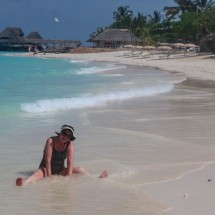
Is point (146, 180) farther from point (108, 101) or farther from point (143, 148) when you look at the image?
point (108, 101)

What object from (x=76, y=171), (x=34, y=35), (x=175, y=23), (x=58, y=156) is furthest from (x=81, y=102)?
(x=34, y=35)

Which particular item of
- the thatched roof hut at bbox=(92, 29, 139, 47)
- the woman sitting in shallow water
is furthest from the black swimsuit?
the thatched roof hut at bbox=(92, 29, 139, 47)

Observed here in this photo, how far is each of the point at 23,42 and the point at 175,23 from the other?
32.9 meters

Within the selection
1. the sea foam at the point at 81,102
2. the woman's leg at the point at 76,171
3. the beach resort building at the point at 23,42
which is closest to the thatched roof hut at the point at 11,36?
the beach resort building at the point at 23,42

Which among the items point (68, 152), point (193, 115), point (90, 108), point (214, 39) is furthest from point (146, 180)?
point (214, 39)

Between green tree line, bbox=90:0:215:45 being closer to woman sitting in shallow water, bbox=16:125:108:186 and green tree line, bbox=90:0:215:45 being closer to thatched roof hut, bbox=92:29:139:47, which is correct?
thatched roof hut, bbox=92:29:139:47

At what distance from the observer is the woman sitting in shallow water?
5336 mm

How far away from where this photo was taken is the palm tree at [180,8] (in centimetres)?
6072

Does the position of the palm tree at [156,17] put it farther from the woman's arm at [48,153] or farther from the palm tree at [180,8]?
the woman's arm at [48,153]

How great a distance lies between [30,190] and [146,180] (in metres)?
1.31

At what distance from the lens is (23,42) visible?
→ 8256cm

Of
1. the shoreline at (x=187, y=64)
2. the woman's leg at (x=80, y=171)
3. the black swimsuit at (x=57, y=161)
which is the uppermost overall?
the black swimsuit at (x=57, y=161)

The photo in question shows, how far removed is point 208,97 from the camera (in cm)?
1471

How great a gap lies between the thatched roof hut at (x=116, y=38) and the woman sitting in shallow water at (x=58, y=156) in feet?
212
